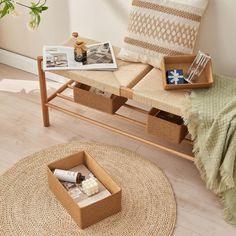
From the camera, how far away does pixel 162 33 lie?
2113 mm

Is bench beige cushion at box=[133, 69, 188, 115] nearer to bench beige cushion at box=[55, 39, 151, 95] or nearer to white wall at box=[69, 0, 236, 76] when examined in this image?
bench beige cushion at box=[55, 39, 151, 95]

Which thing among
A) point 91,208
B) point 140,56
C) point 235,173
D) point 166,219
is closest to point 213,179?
point 235,173

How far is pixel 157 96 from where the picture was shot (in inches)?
76.6

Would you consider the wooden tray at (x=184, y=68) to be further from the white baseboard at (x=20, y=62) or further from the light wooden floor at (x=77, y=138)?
the white baseboard at (x=20, y=62)

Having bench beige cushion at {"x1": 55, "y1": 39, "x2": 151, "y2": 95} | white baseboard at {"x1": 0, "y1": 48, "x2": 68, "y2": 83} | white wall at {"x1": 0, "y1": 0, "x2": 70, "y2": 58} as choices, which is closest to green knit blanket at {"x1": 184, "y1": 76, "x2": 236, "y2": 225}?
bench beige cushion at {"x1": 55, "y1": 39, "x2": 151, "y2": 95}

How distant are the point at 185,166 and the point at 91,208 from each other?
2.15ft

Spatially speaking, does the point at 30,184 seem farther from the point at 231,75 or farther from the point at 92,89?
the point at 231,75

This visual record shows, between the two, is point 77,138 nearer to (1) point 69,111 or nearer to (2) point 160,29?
(1) point 69,111

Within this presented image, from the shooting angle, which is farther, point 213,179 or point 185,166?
point 185,166

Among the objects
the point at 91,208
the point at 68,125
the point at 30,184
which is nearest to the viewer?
the point at 91,208

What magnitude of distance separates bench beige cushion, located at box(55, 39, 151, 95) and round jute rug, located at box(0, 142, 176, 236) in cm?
41

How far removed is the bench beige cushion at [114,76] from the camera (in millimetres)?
2037

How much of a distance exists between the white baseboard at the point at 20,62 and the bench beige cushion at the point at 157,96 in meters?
0.98

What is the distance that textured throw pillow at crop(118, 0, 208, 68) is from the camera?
2049mm
